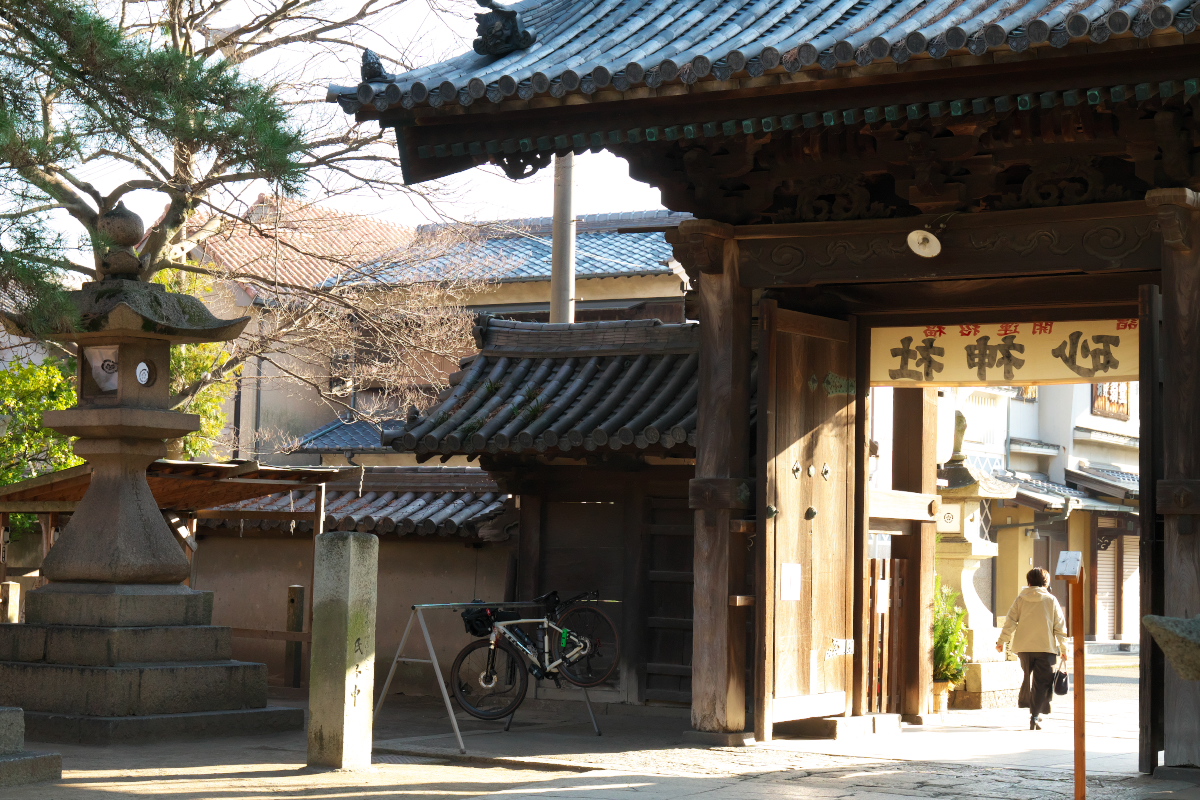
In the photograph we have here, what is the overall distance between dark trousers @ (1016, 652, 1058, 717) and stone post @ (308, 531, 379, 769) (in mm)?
6760

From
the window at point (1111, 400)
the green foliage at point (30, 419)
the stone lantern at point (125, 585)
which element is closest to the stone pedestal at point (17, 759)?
the stone lantern at point (125, 585)

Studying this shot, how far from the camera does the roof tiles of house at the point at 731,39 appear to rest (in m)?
8.00

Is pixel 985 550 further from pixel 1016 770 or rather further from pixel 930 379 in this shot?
pixel 1016 770

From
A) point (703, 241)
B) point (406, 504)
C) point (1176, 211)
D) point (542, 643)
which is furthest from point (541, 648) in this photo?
point (1176, 211)

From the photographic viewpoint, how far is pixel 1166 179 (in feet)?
29.7

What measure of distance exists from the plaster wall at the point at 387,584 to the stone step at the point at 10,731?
5.66 m

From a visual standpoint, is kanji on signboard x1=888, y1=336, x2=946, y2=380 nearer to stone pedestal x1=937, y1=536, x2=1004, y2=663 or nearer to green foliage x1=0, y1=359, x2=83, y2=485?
stone pedestal x1=937, y1=536, x2=1004, y2=663

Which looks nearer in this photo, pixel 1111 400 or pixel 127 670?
pixel 127 670

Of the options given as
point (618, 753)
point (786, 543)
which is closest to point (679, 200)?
point (786, 543)

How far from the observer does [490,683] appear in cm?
1219

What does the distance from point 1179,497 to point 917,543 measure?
464 cm

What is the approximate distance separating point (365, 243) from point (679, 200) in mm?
20468

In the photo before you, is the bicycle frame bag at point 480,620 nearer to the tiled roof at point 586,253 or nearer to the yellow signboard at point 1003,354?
the yellow signboard at point 1003,354

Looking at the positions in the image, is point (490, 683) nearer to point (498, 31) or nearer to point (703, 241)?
point (703, 241)
